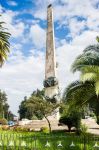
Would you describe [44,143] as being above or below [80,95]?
below

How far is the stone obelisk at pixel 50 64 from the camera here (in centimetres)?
4775

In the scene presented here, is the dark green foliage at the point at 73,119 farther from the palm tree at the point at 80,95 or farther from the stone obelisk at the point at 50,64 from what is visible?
the stone obelisk at the point at 50,64

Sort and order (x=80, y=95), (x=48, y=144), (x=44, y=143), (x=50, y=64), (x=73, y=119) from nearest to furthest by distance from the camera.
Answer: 1. (x=48, y=144)
2. (x=44, y=143)
3. (x=80, y=95)
4. (x=73, y=119)
5. (x=50, y=64)

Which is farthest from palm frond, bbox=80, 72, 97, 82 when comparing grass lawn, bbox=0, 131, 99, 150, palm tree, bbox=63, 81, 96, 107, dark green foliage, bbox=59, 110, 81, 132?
dark green foliage, bbox=59, 110, 81, 132

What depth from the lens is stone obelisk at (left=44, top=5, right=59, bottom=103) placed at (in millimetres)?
47750

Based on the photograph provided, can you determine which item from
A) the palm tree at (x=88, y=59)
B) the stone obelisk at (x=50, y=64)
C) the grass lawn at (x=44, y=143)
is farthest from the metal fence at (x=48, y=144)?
the stone obelisk at (x=50, y=64)

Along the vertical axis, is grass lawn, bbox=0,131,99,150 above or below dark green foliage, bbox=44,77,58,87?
below

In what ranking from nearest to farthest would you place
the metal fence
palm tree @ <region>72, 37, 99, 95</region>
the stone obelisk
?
the metal fence → palm tree @ <region>72, 37, 99, 95</region> → the stone obelisk

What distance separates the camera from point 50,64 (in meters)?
47.8

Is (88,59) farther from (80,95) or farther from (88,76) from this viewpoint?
(88,76)

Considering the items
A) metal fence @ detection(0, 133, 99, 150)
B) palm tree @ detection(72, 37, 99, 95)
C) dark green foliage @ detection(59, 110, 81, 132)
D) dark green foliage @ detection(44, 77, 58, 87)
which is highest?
dark green foliage @ detection(44, 77, 58, 87)

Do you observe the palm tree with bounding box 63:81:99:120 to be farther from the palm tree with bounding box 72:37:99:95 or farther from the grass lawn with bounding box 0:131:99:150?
the grass lawn with bounding box 0:131:99:150

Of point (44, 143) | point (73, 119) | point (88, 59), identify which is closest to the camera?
point (44, 143)

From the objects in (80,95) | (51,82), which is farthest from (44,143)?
(51,82)
